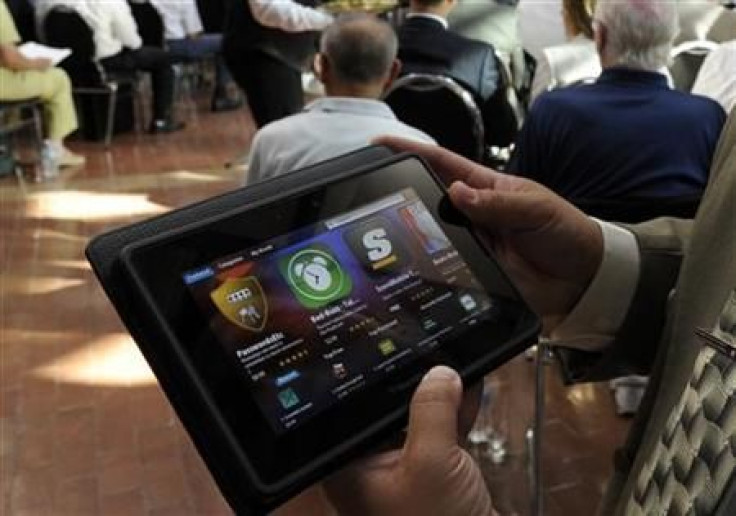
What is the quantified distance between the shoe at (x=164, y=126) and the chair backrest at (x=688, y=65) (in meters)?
3.57

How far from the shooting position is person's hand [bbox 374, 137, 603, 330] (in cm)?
96

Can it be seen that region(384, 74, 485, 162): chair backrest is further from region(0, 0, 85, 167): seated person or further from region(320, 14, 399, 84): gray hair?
region(0, 0, 85, 167): seated person

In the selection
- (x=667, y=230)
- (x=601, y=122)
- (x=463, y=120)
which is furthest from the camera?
(x=463, y=120)

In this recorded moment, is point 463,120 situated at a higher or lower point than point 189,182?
higher

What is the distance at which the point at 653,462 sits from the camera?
27.7 inches

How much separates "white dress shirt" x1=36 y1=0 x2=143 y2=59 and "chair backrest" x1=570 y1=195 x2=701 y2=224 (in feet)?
12.9

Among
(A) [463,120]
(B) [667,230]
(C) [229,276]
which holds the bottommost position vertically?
(A) [463,120]

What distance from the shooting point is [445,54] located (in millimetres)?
3082

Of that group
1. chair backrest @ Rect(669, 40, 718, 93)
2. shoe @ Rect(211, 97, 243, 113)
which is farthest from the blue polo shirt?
shoe @ Rect(211, 97, 243, 113)

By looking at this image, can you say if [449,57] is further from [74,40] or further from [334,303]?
[74,40]

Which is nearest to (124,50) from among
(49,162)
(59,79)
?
(59,79)

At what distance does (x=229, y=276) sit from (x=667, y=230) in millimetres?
517

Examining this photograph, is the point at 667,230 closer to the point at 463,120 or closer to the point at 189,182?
the point at 463,120

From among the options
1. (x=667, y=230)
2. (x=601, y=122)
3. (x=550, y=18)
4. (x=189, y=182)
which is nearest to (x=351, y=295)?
(x=667, y=230)
